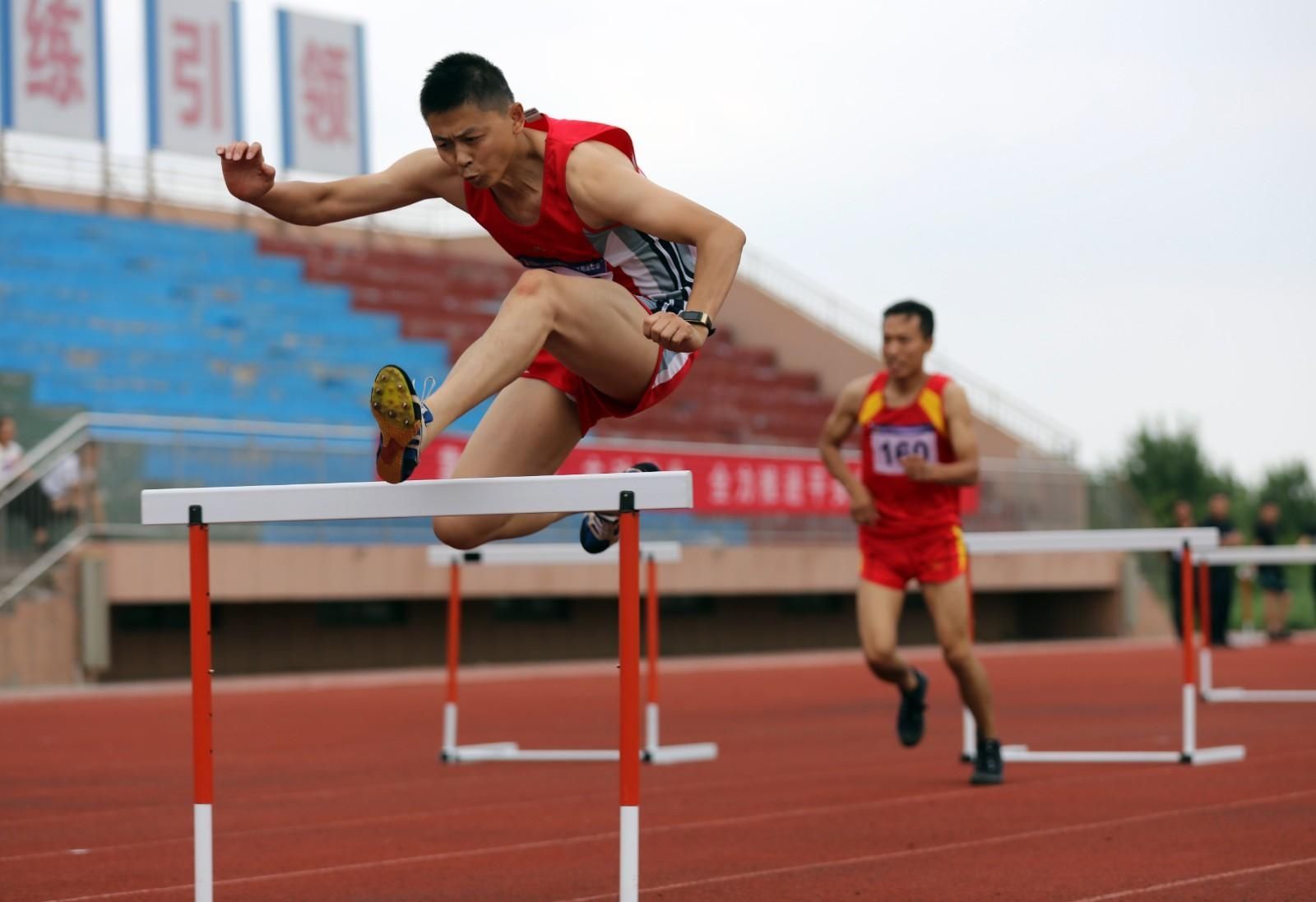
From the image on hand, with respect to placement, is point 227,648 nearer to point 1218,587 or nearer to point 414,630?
point 414,630

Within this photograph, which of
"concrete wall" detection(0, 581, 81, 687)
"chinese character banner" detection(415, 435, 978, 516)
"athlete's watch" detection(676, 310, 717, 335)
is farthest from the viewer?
"chinese character banner" detection(415, 435, 978, 516)

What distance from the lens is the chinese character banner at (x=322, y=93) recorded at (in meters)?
30.0

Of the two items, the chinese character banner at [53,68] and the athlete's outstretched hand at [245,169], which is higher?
the chinese character banner at [53,68]

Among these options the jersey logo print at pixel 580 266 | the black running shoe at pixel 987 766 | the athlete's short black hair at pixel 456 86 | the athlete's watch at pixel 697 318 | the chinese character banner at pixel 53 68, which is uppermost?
the chinese character banner at pixel 53 68

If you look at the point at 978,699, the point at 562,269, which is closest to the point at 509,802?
the point at 978,699

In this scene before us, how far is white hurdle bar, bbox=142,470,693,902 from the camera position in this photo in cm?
410

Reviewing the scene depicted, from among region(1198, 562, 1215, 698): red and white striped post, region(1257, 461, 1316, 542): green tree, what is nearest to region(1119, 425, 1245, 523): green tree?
region(1257, 461, 1316, 542): green tree

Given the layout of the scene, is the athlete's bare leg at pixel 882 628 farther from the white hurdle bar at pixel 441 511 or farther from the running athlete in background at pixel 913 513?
the white hurdle bar at pixel 441 511

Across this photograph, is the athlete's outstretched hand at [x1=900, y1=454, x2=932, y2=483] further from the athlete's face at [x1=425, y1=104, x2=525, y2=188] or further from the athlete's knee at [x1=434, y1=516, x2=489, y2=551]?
the athlete's face at [x1=425, y1=104, x2=525, y2=188]

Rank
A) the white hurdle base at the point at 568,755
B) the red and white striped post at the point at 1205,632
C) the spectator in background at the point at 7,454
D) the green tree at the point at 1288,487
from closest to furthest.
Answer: the white hurdle base at the point at 568,755 → the red and white striped post at the point at 1205,632 → the spectator in background at the point at 7,454 → the green tree at the point at 1288,487

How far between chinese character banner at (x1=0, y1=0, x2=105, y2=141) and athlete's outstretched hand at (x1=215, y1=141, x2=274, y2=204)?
23389mm

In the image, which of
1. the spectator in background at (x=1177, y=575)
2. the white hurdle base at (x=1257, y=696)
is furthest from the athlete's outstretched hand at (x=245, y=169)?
the spectator in background at (x=1177, y=575)

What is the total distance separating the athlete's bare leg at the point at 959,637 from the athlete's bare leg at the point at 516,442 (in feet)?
10.8

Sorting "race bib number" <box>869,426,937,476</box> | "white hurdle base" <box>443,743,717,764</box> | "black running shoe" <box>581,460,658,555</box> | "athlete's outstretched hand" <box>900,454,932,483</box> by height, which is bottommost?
"white hurdle base" <box>443,743,717,764</box>
